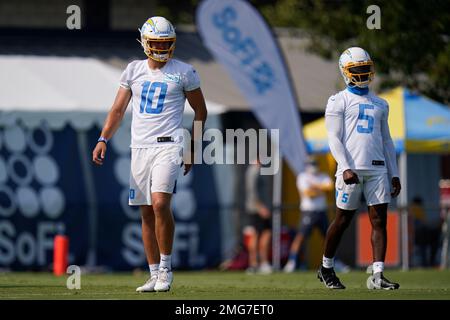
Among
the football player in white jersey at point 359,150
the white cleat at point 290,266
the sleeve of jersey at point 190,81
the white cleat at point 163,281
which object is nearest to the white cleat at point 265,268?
the white cleat at point 290,266

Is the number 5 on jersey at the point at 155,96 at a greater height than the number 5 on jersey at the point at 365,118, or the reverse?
the number 5 on jersey at the point at 155,96

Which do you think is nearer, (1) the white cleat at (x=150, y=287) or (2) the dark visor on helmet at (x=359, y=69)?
(1) the white cleat at (x=150, y=287)

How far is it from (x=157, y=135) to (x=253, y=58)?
958cm

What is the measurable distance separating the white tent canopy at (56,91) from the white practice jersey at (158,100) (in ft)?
30.1

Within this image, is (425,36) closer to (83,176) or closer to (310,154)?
(310,154)

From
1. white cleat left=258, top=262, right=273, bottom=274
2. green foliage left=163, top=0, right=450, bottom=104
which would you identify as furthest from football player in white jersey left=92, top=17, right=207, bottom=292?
Answer: white cleat left=258, top=262, right=273, bottom=274

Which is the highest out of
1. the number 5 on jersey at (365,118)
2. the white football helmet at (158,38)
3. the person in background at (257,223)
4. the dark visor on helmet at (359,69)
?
the white football helmet at (158,38)

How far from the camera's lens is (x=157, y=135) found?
11281 millimetres

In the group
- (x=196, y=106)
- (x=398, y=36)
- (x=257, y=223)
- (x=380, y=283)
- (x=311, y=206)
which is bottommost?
(x=257, y=223)

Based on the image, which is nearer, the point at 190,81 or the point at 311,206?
the point at 190,81

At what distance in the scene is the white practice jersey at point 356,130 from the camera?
11.7 meters

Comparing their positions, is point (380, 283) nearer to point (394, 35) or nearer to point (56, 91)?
point (394, 35)

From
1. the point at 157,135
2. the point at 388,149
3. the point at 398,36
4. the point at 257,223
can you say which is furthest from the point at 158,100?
the point at 257,223

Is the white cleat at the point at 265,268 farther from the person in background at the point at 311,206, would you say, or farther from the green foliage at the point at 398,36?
the green foliage at the point at 398,36
